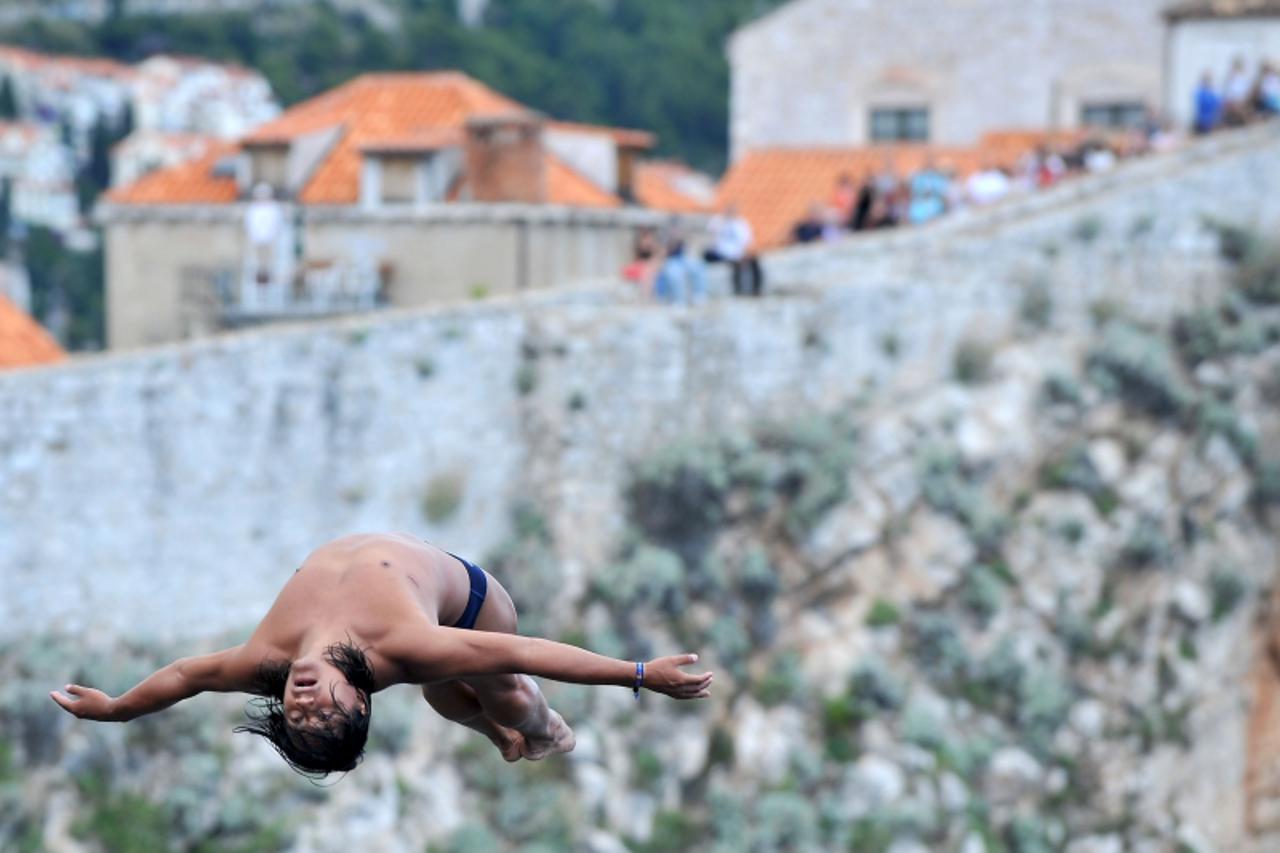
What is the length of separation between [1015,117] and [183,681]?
81.7 ft

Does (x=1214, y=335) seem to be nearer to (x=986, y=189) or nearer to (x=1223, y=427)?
(x=1223, y=427)

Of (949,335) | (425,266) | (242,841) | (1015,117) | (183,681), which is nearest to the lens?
(183,681)

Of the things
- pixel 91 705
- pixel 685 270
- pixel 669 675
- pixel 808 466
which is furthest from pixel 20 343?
pixel 669 675

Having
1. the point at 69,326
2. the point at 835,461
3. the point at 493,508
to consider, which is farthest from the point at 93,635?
the point at 69,326

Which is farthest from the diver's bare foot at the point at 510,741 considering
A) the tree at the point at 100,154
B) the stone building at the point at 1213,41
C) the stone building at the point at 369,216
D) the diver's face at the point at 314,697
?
the tree at the point at 100,154

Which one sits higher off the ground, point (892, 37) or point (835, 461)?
point (892, 37)

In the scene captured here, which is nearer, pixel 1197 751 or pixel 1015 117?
pixel 1197 751

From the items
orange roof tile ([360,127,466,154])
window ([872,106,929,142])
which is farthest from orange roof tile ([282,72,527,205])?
window ([872,106,929,142])

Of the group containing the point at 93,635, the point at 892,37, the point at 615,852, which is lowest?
the point at 615,852

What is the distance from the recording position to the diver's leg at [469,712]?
7.41 metres

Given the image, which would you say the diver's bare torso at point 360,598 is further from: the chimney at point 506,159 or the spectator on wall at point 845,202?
the chimney at point 506,159

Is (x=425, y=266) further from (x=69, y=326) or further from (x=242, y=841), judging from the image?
(x=69, y=326)

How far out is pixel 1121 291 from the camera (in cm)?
2109

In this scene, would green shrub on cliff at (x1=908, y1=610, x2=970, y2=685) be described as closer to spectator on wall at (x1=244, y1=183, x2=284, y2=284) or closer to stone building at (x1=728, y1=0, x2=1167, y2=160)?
spectator on wall at (x1=244, y1=183, x2=284, y2=284)
